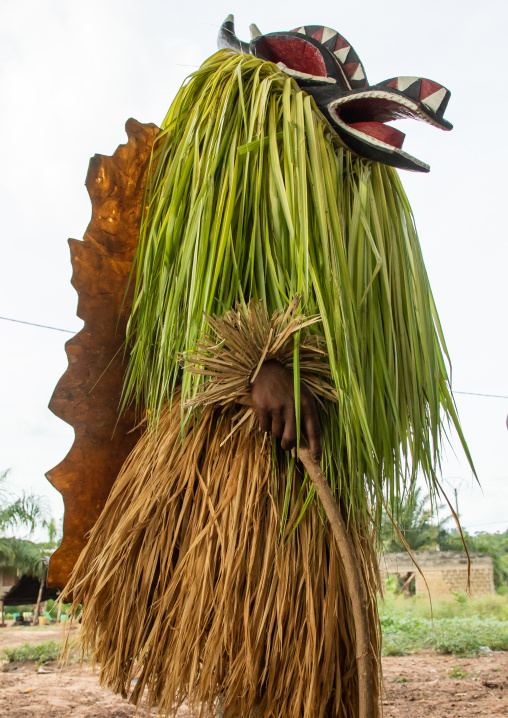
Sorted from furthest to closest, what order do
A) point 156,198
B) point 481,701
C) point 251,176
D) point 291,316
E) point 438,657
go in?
point 438,657, point 481,701, point 156,198, point 251,176, point 291,316

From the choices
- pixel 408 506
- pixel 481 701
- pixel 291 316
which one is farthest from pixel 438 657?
pixel 291 316

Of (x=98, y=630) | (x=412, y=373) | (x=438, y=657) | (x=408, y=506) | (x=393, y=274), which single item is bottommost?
(x=438, y=657)

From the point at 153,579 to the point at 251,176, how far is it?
50 cm

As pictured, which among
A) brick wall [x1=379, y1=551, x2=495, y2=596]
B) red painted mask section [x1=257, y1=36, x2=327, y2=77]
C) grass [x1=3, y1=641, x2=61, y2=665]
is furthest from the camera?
brick wall [x1=379, y1=551, x2=495, y2=596]

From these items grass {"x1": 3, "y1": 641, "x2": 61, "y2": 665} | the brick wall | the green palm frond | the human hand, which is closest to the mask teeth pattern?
the green palm frond

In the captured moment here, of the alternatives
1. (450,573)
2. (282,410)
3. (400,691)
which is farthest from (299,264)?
(450,573)

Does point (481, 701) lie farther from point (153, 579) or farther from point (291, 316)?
point (291, 316)

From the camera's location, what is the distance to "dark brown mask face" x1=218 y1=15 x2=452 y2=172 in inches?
27.3

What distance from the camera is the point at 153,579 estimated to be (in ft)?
2.12

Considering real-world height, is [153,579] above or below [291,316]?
below

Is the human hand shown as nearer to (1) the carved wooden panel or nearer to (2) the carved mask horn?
(1) the carved wooden panel

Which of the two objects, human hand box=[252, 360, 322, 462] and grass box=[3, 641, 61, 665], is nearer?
human hand box=[252, 360, 322, 462]

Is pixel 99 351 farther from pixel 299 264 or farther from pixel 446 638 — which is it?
pixel 446 638

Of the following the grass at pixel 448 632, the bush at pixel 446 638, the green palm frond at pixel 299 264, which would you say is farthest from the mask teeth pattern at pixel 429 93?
the bush at pixel 446 638
